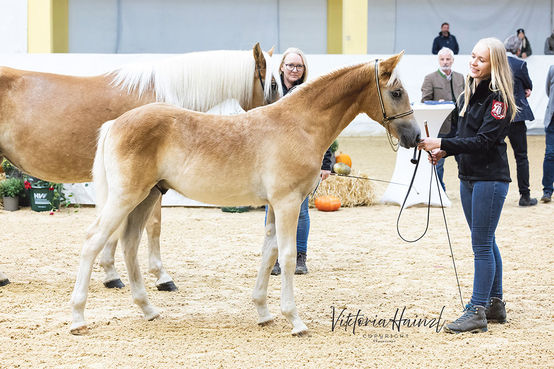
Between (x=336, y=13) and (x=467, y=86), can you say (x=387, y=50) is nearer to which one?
(x=336, y=13)

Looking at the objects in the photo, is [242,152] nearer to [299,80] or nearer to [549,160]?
[299,80]

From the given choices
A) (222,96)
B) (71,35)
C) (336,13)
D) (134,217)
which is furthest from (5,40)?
(134,217)

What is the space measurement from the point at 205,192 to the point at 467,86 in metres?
1.86

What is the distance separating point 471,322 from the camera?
A: 4.19 meters

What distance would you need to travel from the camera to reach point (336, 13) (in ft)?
66.8

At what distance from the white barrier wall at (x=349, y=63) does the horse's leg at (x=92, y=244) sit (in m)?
10.1

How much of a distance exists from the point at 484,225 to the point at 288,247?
4.20 ft

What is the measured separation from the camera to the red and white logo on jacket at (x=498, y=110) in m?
4.10

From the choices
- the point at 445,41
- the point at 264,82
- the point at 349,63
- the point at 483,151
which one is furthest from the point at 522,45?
the point at 483,151

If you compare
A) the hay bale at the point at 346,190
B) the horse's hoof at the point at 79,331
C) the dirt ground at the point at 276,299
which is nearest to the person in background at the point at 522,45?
the hay bale at the point at 346,190

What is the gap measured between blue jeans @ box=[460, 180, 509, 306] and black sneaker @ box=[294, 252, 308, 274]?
1.90 meters

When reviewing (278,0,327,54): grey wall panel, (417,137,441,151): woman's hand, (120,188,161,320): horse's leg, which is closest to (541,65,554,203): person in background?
(417,137,441,151): woman's hand

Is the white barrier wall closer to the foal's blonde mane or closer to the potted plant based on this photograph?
the potted plant

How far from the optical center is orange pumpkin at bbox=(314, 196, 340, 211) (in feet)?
29.6
